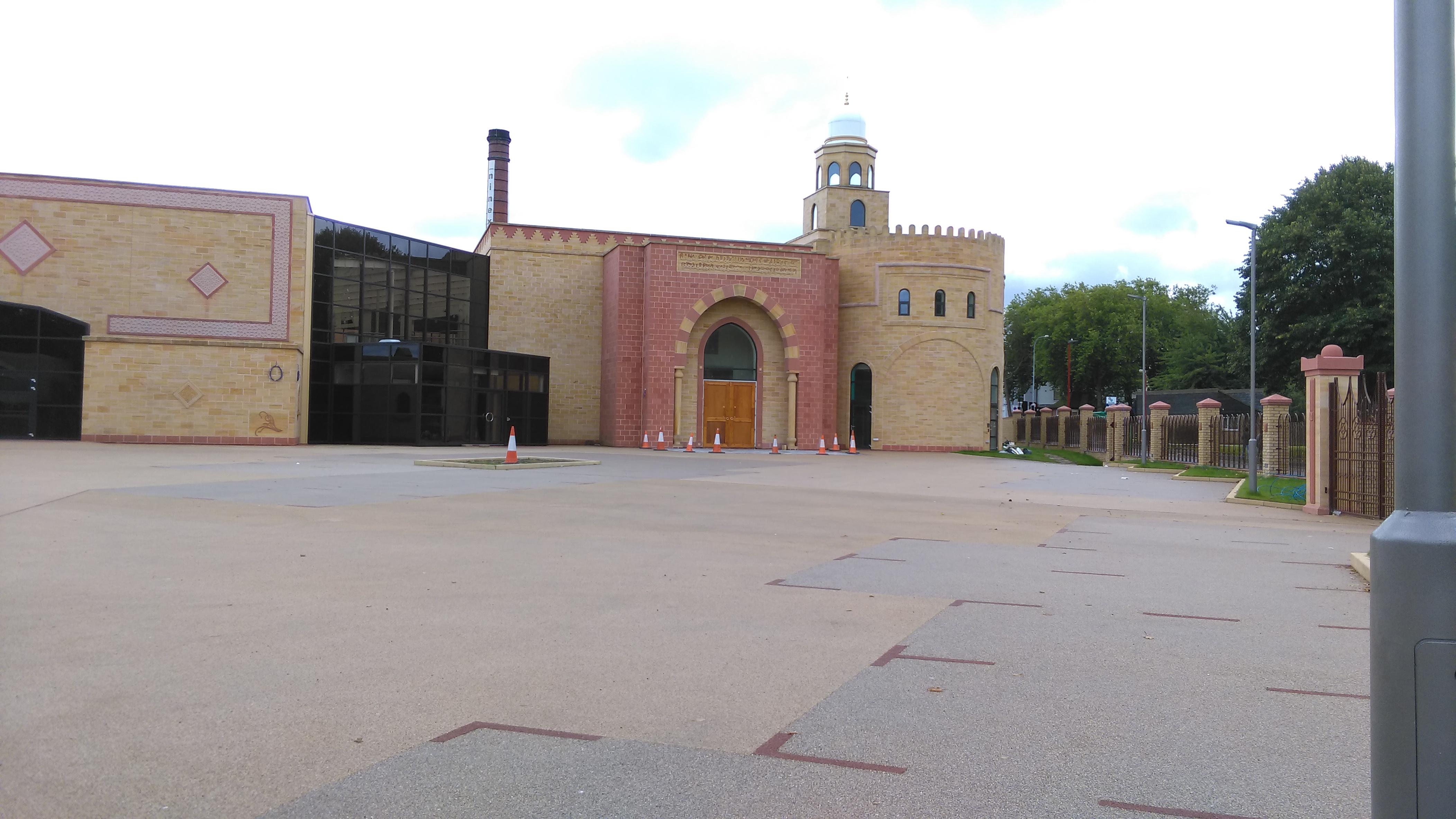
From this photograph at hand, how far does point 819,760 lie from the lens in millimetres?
3941

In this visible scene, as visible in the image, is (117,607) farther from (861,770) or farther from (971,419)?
(971,419)

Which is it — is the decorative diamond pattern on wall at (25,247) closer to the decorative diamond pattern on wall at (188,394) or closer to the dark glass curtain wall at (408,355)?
the decorative diamond pattern on wall at (188,394)

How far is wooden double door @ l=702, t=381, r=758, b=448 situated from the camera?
38562mm

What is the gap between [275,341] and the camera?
31.8m

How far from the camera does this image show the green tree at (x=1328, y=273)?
37500 mm

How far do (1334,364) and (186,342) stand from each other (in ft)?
93.6

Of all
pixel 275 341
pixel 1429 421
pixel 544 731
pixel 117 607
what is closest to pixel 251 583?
pixel 117 607

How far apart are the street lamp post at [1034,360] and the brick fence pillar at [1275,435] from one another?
181 feet

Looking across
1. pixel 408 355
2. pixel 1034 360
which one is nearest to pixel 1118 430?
pixel 408 355

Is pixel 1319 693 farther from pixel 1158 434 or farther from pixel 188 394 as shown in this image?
pixel 1158 434

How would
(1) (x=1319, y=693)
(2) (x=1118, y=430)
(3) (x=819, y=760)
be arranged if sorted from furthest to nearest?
(2) (x=1118, y=430), (1) (x=1319, y=693), (3) (x=819, y=760)

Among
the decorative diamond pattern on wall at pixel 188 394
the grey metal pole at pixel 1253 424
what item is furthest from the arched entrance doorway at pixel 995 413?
the decorative diamond pattern on wall at pixel 188 394

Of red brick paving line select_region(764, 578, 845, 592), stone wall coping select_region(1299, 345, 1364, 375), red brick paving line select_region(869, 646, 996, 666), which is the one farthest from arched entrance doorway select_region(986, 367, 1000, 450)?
red brick paving line select_region(869, 646, 996, 666)

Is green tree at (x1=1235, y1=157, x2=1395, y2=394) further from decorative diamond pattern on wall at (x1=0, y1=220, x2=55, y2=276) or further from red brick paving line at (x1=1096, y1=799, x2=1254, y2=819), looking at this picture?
decorative diamond pattern on wall at (x1=0, y1=220, x2=55, y2=276)
